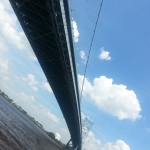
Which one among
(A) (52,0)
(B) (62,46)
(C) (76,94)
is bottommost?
(A) (52,0)

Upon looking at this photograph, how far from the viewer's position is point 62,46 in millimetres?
26141

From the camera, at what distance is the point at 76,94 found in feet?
134

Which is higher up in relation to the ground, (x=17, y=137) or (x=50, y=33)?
(x=50, y=33)

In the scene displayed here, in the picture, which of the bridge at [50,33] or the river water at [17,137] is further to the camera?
the river water at [17,137]

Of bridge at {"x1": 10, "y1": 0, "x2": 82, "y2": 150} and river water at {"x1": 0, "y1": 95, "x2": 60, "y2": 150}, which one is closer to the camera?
bridge at {"x1": 10, "y1": 0, "x2": 82, "y2": 150}

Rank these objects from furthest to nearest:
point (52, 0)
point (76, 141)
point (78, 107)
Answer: point (76, 141) < point (78, 107) < point (52, 0)

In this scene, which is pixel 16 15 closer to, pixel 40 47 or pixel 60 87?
pixel 40 47

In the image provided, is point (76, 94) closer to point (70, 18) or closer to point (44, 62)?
point (44, 62)

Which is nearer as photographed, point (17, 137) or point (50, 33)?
point (50, 33)

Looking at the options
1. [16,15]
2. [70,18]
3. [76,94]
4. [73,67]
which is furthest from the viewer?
[76,94]

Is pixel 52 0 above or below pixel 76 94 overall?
below

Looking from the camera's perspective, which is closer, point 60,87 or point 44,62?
point 44,62

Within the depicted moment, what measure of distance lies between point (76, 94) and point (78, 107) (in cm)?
726

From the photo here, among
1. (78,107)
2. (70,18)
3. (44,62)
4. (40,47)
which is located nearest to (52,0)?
(70,18)
